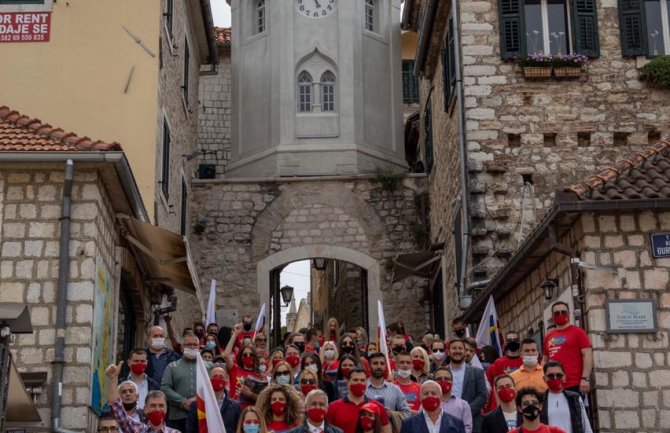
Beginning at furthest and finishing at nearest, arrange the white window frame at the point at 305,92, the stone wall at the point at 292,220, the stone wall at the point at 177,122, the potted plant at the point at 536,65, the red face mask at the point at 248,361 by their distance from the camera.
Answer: the white window frame at the point at 305,92
the stone wall at the point at 292,220
the stone wall at the point at 177,122
the potted plant at the point at 536,65
the red face mask at the point at 248,361

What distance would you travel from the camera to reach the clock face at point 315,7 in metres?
29.9

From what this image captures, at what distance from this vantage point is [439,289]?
25.3 meters

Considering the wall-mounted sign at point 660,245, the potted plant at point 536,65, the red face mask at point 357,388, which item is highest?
the potted plant at point 536,65

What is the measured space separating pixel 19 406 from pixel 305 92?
18.0m

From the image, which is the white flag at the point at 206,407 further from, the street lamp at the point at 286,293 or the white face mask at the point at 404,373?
the street lamp at the point at 286,293

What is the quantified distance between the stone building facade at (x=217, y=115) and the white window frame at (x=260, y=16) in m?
2.56

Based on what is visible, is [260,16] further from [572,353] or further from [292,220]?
[572,353]

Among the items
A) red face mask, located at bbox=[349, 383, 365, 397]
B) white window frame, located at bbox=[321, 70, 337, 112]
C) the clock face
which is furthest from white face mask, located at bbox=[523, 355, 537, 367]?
the clock face

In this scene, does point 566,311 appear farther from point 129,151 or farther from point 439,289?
point 439,289

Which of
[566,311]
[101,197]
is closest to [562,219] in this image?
[566,311]

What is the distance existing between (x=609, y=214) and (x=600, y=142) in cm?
663

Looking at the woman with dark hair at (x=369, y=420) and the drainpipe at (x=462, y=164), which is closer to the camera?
the woman with dark hair at (x=369, y=420)

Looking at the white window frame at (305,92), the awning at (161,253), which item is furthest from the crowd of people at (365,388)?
the white window frame at (305,92)

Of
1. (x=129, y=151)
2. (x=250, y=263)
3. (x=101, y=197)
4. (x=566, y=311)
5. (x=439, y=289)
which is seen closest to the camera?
(x=566, y=311)
